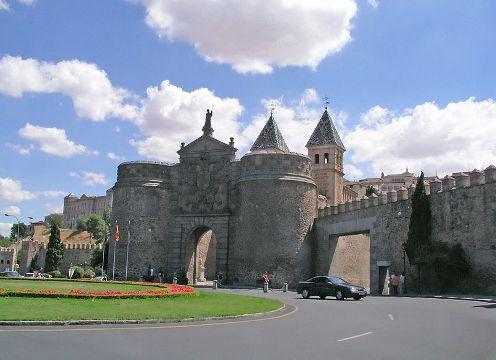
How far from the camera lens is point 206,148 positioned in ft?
162

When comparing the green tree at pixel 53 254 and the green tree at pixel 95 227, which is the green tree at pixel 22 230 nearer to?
the green tree at pixel 95 227

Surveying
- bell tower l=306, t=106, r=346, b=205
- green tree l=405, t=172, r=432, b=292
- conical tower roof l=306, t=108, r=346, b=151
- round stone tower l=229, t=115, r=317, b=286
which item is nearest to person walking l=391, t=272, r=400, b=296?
green tree l=405, t=172, r=432, b=292

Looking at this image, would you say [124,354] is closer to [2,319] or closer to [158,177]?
[2,319]

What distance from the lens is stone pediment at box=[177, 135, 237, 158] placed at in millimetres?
48656

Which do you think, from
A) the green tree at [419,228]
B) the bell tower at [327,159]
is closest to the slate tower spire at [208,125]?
the bell tower at [327,159]

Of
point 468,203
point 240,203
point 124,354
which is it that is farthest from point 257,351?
point 240,203

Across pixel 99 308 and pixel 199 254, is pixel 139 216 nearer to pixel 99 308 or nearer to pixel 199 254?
pixel 199 254

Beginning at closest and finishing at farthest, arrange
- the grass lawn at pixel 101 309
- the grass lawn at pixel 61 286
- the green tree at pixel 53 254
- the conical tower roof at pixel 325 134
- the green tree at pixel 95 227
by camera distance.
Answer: the grass lawn at pixel 101 309
the grass lawn at pixel 61 286
the conical tower roof at pixel 325 134
the green tree at pixel 53 254
the green tree at pixel 95 227

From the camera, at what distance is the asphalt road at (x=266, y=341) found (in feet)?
31.3

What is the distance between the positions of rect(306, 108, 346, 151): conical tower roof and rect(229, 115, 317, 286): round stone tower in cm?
1967

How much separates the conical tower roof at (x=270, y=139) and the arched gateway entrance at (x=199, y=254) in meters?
10.6

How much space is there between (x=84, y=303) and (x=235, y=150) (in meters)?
31.3

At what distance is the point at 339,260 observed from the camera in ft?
152

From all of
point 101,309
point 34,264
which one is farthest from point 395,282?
point 34,264
